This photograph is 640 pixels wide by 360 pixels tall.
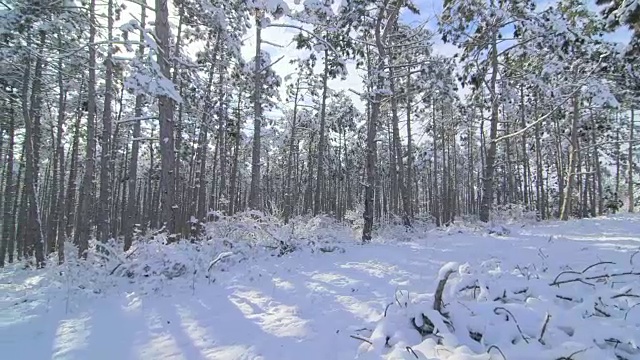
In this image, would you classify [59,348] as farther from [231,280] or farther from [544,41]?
[544,41]

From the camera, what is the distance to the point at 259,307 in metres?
4.56

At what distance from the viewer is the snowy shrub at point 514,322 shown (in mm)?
2689

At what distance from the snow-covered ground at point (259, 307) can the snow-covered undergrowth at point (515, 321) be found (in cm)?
27

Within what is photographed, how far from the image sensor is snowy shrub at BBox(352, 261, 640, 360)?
269cm

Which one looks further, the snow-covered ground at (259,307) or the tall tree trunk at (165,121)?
the tall tree trunk at (165,121)

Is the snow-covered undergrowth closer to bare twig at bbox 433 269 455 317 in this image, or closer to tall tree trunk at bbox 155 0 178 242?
bare twig at bbox 433 269 455 317

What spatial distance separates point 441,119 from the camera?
24.7m

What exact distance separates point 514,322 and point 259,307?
111 inches

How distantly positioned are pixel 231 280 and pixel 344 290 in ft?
6.74

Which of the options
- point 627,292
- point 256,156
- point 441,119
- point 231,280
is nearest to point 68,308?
point 231,280

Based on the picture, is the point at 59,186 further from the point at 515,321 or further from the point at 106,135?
the point at 515,321

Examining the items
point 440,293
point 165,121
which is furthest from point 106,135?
point 440,293

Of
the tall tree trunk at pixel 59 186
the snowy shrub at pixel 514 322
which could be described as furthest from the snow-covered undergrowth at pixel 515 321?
the tall tree trunk at pixel 59 186

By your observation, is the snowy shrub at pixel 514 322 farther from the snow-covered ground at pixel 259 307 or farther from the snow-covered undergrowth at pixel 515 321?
the snow-covered ground at pixel 259 307
